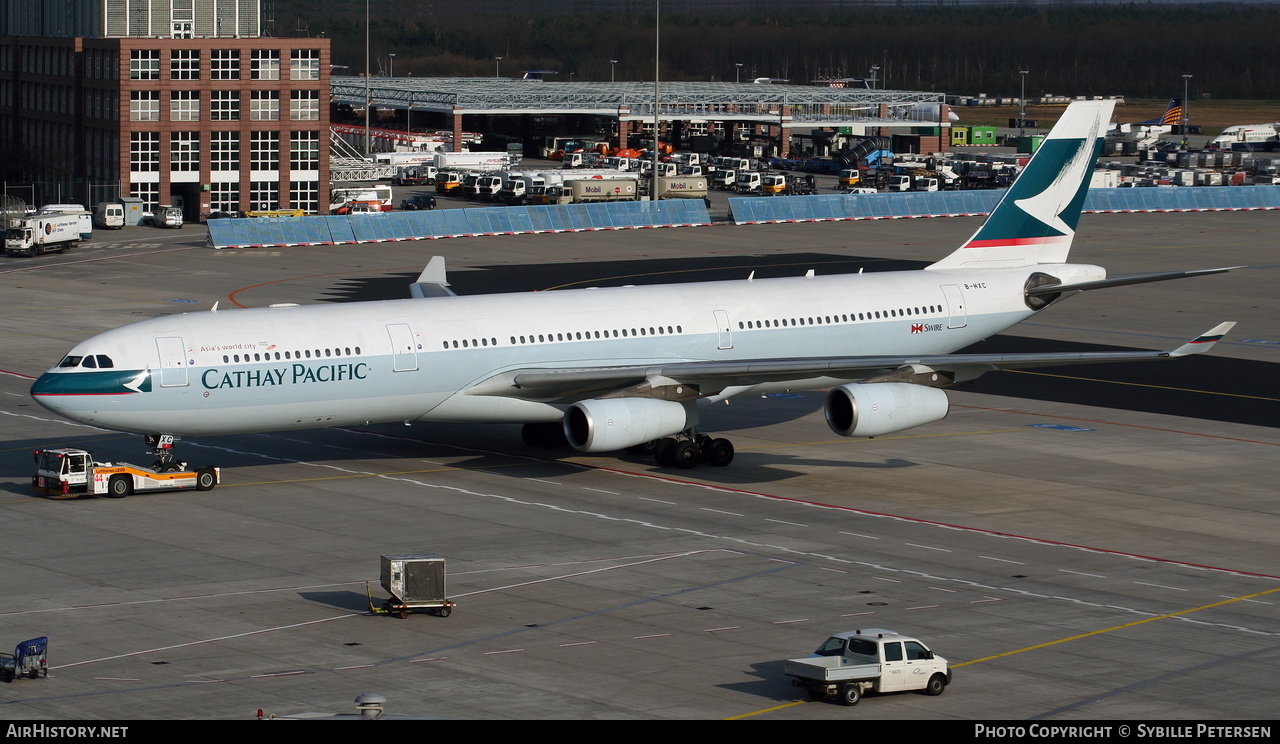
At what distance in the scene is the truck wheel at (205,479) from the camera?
4547cm

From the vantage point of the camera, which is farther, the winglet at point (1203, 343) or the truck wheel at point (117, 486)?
the truck wheel at point (117, 486)

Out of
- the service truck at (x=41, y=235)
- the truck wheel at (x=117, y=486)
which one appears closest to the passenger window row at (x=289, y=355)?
the truck wheel at (x=117, y=486)

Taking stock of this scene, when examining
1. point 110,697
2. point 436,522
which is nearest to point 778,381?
point 436,522

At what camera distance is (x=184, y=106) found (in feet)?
399

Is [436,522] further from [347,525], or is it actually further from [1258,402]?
[1258,402]

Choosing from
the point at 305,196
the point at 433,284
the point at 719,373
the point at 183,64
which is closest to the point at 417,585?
the point at 719,373

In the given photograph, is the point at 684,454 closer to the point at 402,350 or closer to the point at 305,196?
the point at 402,350

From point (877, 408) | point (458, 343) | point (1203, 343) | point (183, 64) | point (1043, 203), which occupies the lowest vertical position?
point (877, 408)

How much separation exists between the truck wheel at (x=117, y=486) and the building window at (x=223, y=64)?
3221 inches

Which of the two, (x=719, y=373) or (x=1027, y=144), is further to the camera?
(x=1027, y=144)

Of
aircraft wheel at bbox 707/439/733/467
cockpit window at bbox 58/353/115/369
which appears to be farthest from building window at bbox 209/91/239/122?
aircraft wheel at bbox 707/439/733/467

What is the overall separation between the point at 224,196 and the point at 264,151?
178 inches

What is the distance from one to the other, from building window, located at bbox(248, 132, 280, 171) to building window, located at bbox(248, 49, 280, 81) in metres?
4.18

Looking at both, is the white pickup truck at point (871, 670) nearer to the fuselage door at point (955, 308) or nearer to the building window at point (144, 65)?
the fuselage door at point (955, 308)
